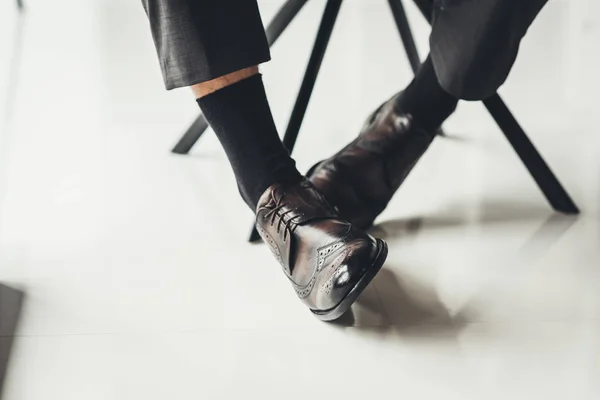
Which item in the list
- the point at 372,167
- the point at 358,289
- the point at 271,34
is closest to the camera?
the point at 358,289

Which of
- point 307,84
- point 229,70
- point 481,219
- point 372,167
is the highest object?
point 229,70

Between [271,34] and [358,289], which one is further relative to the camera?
[271,34]

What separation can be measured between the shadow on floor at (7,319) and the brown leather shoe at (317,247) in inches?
12.5

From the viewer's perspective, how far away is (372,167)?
1.11m

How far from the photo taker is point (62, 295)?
0.98m

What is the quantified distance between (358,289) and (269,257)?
230 mm

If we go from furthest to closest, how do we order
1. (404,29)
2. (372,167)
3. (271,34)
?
(404,29), (271,34), (372,167)

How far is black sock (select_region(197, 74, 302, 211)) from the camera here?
932mm

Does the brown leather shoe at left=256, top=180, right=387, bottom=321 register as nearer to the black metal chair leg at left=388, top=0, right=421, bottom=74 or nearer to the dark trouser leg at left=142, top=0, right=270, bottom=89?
the dark trouser leg at left=142, top=0, right=270, bottom=89

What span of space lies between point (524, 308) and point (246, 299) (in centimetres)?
35

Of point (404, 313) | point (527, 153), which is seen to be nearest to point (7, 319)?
point (404, 313)

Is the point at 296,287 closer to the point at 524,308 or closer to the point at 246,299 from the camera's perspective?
the point at 246,299

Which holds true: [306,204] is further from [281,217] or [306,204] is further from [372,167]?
[372,167]

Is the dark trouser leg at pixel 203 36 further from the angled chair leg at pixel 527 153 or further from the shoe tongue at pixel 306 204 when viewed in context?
the angled chair leg at pixel 527 153
